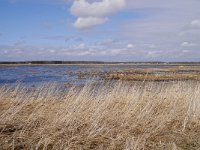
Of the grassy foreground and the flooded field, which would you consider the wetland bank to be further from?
the flooded field

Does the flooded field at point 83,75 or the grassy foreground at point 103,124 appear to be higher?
the grassy foreground at point 103,124

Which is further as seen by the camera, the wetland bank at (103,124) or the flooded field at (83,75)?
the flooded field at (83,75)

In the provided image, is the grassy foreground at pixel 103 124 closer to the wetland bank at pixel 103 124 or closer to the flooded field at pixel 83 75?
the wetland bank at pixel 103 124

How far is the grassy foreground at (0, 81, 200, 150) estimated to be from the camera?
7508 millimetres

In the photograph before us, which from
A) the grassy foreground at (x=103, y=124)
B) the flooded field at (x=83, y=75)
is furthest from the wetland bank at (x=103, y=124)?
the flooded field at (x=83, y=75)

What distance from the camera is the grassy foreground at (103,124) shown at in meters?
7.51

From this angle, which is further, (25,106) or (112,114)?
(25,106)

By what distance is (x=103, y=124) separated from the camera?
876 centimetres

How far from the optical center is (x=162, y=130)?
9.19 meters

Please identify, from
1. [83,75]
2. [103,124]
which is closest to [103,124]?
[103,124]

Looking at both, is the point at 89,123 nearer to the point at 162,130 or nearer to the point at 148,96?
the point at 162,130

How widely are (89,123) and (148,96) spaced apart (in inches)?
177

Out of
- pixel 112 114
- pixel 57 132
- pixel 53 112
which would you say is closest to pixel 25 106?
pixel 53 112

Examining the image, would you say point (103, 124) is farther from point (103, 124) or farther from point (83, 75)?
point (83, 75)
